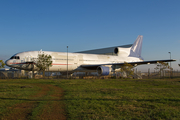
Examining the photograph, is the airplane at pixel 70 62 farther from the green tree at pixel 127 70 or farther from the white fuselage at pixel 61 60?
the green tree at pixel 127 70

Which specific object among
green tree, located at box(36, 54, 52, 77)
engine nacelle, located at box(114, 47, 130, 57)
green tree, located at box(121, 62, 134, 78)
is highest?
engine nacelle, located at box(114, 47, 130, 57)

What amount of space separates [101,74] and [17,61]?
1255cm

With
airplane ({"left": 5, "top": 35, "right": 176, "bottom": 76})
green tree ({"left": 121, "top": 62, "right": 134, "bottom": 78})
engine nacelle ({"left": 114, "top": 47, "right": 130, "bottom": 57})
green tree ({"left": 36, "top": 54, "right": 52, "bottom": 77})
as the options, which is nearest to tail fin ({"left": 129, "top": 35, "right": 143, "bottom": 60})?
engine nacelle ({"left": 114, "top": 47, "right": 130, "bottom": 57})

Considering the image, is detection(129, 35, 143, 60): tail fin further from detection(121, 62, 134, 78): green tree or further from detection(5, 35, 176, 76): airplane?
detection(121, 62, 134, 78): green tree

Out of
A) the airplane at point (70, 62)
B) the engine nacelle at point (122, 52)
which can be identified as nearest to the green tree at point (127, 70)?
the airplane at point (70, 62)

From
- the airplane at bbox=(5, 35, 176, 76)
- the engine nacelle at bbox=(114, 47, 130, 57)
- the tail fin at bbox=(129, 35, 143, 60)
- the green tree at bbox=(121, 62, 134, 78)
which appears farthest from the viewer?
the tail fin at bbox=(129, 35, 143, 60)

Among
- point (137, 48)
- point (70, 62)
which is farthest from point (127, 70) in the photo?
point (137, 48)

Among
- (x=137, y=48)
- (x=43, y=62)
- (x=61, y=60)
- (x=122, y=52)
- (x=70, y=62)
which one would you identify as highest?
(x=137, y=48)

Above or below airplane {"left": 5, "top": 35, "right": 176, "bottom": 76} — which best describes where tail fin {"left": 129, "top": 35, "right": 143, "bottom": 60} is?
above

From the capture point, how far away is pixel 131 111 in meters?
5.54

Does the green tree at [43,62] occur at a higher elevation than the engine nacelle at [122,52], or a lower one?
lower

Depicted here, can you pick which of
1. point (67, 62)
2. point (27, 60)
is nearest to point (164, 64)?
point (67, 62)

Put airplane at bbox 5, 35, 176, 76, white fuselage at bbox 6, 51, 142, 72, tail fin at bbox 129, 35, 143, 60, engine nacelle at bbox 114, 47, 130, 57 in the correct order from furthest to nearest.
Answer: tail fin at bbox 129, 35, 143, 60
engine nacelle at bbox 114, 47, 130, 57
airplane at bbox 5, 35, 176, 76
white fuselage at bbox 6, 51, 142, 72

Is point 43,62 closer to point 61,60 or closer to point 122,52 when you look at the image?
point 61,60
